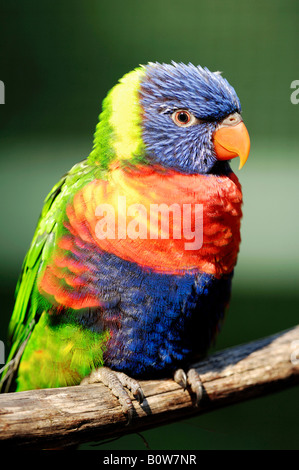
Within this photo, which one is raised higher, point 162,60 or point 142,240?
point 162,60

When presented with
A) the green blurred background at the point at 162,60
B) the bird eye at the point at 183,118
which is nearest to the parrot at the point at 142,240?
the bird eye at the point at 183,118

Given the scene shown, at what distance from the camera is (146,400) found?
58.1 inches

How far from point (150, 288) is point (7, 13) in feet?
7.36

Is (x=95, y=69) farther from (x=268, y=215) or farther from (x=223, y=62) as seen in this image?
(x=268, y=215)

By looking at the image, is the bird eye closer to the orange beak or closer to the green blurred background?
the orange beak

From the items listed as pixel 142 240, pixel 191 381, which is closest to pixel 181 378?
pixel 191 381

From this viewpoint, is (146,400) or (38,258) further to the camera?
(38,258)

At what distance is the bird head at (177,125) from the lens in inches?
58.6

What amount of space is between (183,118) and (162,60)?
1.46 m

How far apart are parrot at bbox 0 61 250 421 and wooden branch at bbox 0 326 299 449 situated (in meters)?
0.06

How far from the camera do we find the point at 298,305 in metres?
3.07

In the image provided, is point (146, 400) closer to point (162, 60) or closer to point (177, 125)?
point (177, 125)

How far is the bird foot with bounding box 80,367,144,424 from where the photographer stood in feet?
4.63

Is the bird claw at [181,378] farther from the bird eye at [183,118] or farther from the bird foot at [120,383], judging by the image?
the bird eye at [183,118]
